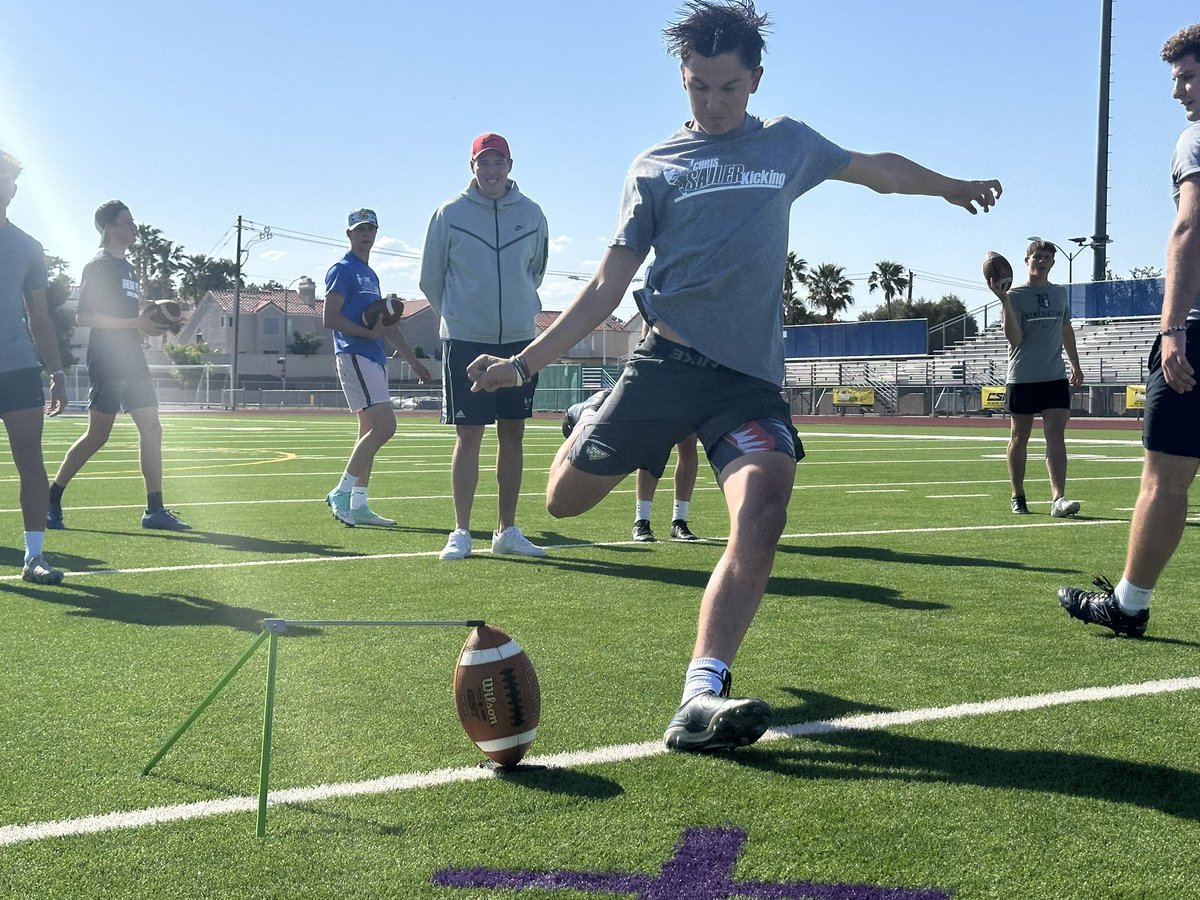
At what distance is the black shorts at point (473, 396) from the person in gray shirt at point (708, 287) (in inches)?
135

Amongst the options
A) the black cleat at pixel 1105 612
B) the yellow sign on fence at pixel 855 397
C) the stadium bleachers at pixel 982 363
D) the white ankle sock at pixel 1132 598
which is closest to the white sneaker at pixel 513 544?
the black cleat at pixel 1105 612

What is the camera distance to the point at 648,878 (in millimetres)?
2615

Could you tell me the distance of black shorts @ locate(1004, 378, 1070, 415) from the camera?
34.0 ft

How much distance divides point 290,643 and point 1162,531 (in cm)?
331

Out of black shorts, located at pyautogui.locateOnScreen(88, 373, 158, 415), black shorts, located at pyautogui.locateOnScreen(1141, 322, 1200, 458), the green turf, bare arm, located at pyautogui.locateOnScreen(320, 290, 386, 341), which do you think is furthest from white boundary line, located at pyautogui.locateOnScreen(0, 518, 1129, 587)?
black shorts, located at pyautogui.locateOnScreen(1141, 322, 1200, 458)

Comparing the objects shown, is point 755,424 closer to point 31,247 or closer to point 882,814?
point 882,814

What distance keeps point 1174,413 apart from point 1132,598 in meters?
0.75

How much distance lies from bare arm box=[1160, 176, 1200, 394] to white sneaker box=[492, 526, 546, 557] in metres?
3.94

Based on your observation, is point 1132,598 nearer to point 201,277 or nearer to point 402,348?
point 402,348

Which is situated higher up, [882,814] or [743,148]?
[743,148]

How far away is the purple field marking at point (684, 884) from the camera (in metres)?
2.52

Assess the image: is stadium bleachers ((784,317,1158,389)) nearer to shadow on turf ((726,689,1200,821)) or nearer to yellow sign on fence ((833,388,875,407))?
yellow sign on fence ((833,388,875,407))

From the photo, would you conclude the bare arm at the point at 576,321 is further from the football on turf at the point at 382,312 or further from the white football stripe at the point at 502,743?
the football on turf at the point at 382,312

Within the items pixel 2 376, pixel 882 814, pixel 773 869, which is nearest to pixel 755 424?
pixel 882 814
